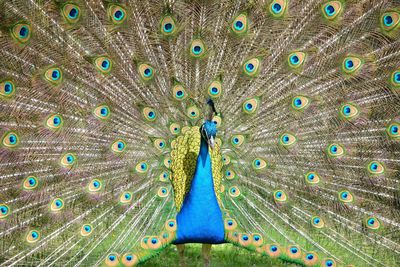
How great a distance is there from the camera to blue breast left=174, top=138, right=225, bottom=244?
347 centimetres

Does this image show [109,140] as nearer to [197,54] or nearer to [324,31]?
[197,54]

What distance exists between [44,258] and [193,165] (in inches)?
42.1

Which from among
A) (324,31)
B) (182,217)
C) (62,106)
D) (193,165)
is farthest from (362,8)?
(62,106)

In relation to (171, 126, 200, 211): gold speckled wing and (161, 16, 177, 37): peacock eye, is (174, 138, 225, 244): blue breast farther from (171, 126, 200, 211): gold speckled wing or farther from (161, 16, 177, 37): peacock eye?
(161, 16, 177, 37): peacock eye

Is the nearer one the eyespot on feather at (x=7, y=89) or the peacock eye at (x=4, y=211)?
the eyespot on feather at (x=7, y=89)

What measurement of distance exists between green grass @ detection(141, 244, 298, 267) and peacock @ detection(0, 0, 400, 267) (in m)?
0.84

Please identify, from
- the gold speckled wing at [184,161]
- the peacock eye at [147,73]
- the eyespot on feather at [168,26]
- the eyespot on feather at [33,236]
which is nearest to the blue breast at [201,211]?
the gold speckled wing at [184,161]

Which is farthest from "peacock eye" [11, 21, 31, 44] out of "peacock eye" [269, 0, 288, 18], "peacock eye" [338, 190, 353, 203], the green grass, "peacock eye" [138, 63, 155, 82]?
"peacock eye" [338, 190, 353, 203]

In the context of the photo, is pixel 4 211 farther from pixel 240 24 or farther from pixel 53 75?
pixel 240 24

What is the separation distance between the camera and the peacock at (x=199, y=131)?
3.53 meters

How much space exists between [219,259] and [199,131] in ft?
4.78

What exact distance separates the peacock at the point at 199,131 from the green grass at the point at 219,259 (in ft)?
2.77

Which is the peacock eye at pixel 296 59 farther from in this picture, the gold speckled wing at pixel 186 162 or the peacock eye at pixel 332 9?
the gold speckled wing at pixel 186 162

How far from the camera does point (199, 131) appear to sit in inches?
144
